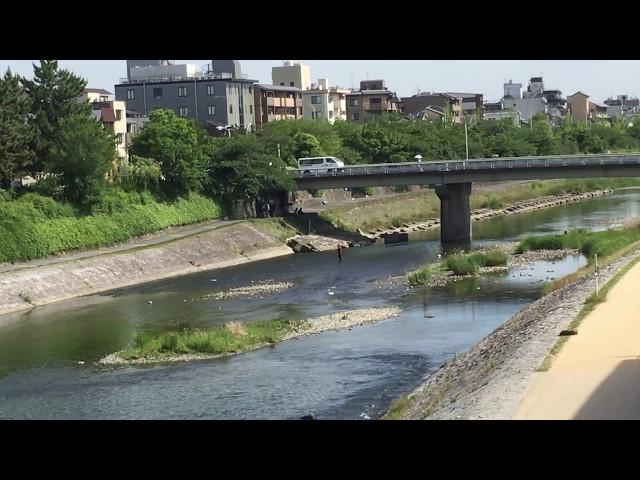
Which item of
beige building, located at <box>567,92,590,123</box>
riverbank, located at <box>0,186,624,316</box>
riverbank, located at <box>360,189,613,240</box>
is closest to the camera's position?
riverbank, located at <box>0,186,624,316</box>

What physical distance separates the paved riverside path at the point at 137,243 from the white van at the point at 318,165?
5.46 metres

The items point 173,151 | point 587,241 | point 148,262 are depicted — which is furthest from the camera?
point 173,151

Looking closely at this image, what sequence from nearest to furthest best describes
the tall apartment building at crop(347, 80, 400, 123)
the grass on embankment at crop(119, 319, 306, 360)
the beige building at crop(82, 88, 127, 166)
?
the grass on embankment at crop(119, 319, 306, 360) → the beige building at crop(82, 88, 127, 166) → the tall apartment building at crop(347, 80, 400, 123)

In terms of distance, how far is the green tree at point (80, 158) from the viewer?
39.4 metres

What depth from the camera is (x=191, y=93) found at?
231ft

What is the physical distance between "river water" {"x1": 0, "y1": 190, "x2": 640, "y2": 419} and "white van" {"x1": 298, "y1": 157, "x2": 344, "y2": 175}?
37.6 feet

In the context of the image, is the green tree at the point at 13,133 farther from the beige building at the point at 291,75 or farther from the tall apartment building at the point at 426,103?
the tall apartment building at the point at 426,103

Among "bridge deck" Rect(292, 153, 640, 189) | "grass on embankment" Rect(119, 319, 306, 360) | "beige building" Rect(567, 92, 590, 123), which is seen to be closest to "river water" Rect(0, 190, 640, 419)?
"grass on embankment" Rect(119, 319, 306, 360)

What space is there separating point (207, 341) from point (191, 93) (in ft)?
165

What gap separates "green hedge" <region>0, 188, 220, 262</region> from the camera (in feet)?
116

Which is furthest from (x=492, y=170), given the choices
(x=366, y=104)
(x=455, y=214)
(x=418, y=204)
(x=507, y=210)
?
(x=366, y=104)

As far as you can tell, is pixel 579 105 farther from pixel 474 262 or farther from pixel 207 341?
pixel 207 341

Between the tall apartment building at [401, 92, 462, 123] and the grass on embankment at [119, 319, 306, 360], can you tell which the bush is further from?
the tall apartment building at [401, 92, 462, 123]
